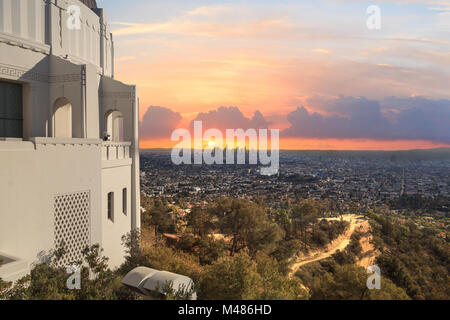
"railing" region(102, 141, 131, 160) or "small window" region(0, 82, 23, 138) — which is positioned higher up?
"small window" region(0, 82, 23, 138)

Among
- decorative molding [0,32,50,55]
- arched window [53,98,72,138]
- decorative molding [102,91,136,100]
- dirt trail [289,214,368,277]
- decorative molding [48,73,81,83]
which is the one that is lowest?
dirt trail [289,214,368,277]

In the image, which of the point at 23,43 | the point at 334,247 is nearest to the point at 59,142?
the point at 23,43

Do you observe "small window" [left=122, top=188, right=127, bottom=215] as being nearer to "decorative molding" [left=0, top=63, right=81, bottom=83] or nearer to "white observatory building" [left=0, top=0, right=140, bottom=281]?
"white observatory building" [left=0, top=0, right=140, bottom=281]

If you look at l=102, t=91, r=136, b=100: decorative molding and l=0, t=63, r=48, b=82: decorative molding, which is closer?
l=0, t=63, r=48, b=82: decorative molding

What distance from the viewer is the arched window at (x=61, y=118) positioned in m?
15.6

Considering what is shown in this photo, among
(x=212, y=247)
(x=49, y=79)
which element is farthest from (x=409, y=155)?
(x=49, y=79)

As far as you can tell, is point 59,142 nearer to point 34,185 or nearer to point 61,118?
point 34,185

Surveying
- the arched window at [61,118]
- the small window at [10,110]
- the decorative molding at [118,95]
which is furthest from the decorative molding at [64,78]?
the decorative molding at [118,95]

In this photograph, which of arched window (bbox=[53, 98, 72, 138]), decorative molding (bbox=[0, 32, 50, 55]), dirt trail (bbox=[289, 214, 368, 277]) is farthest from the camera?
dirt trail (bbox=[289, 214, 368, 277])

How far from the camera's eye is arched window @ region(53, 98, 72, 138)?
1557 centimetres

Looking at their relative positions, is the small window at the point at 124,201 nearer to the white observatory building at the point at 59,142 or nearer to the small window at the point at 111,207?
the white observatory building at the point at 59,142

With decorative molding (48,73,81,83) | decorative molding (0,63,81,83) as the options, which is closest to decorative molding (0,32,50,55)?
decorative molding (0,63,81,83)

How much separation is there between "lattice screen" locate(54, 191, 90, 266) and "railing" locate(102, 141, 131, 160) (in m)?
2.35
